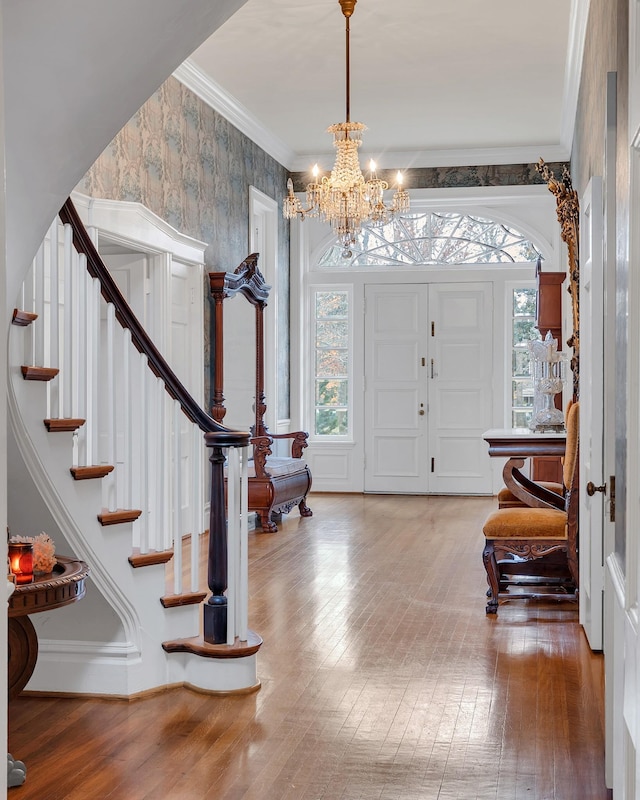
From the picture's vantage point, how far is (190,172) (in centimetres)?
764

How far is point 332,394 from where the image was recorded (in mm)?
11062

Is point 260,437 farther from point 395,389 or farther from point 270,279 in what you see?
point 395,389

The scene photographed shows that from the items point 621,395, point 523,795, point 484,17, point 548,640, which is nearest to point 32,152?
point 621,395

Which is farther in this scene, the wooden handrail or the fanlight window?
the fanlight window

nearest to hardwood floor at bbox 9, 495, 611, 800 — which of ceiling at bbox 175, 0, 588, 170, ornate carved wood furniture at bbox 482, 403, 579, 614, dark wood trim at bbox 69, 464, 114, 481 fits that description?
ornate carved wood furniture at bbox 482, 403, 579, 614

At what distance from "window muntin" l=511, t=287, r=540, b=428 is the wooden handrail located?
7.01 meters

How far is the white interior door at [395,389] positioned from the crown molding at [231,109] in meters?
1.85

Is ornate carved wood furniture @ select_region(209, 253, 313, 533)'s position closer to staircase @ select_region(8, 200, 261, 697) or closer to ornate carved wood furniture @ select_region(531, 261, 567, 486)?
ornate carved wood furniture @ select_region(531, 261, 567, 486)

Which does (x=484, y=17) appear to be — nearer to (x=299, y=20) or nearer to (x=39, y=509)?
(x=299, y=20)

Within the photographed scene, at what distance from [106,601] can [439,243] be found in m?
7.67

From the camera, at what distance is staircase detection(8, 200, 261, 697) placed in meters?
3.63

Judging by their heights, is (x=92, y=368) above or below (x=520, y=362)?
below

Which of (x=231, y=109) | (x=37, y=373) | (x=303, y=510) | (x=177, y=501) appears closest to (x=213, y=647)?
(x=177, y=501)

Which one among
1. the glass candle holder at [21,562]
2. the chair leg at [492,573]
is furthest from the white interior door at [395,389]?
the glass candle holder at [21,562]
